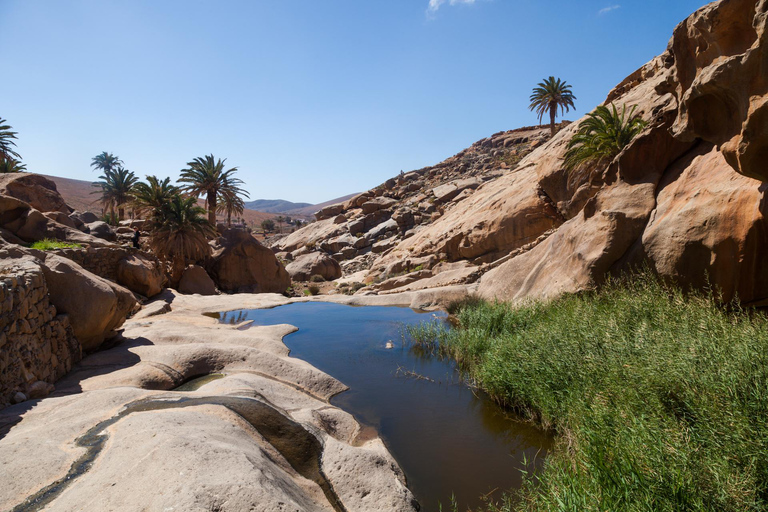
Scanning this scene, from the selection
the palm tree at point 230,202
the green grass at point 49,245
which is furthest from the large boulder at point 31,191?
the palm tree at point 230,202

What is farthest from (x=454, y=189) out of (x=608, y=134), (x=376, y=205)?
(x=608, y=134)

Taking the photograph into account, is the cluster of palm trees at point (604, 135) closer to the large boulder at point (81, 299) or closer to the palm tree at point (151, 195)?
the large boulder at point (81, 299)

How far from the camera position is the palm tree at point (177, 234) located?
24703mm

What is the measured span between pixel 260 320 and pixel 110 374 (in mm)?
8741

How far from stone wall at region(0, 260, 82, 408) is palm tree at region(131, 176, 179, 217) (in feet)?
62.2

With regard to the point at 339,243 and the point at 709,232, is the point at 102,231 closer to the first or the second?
the point at 339,243

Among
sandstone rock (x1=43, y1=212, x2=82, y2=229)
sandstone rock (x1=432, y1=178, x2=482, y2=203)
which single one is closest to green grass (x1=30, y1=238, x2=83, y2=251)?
sandstone rock (x1=43, y1=212, x2=82, y2=229)

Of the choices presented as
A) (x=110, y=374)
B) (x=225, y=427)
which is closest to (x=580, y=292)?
(x=225, y=427)

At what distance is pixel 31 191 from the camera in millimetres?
22375

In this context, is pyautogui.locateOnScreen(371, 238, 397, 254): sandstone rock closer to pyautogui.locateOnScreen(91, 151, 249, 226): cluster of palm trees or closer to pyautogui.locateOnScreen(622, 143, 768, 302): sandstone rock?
pyautogui.locateOnScreen(91, 151, 249, 226): cluster of palm trees

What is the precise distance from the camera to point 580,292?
11352mm

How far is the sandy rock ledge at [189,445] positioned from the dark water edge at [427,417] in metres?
0.53

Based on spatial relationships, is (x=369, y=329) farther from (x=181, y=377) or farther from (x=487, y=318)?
(x=181, y=377)

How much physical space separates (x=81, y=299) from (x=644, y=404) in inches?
427
